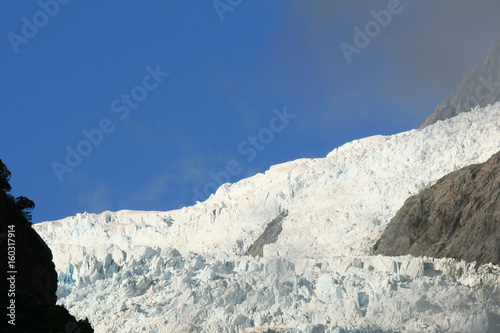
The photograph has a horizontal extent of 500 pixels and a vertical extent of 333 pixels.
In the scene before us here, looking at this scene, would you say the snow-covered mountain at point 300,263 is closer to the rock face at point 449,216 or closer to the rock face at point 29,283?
the rock face at point 449,216

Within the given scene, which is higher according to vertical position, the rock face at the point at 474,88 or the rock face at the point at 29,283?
the rock face at the point at 474,88

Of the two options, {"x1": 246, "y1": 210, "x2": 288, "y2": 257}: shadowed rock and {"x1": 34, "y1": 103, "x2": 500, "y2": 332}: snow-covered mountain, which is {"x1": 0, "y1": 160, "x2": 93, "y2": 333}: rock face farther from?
{"x1": 246, "y1": 210, "x2": 288, "y2": 257}: shadowed rock

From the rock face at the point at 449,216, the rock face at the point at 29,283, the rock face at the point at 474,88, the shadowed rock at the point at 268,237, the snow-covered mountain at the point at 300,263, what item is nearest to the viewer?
the rock face at the point at 29,283

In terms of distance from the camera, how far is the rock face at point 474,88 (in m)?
157

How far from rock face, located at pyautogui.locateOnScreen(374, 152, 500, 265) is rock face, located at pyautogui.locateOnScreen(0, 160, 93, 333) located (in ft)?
182

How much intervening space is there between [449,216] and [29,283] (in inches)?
2660

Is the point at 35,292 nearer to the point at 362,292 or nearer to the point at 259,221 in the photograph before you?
the point at 362,292

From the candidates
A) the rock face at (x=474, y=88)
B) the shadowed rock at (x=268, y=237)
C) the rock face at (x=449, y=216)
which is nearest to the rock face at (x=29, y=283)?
the rock face at (x=449, y=216)

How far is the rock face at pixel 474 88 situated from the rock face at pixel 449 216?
62.1 m

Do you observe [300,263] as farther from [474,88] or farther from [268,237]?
[474,88]

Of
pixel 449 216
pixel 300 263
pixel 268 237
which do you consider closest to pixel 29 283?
pixel 300 263

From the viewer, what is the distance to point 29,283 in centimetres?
3584

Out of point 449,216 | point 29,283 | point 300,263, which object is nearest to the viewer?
point 29,283

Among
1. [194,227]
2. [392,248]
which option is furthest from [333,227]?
[194,227]
